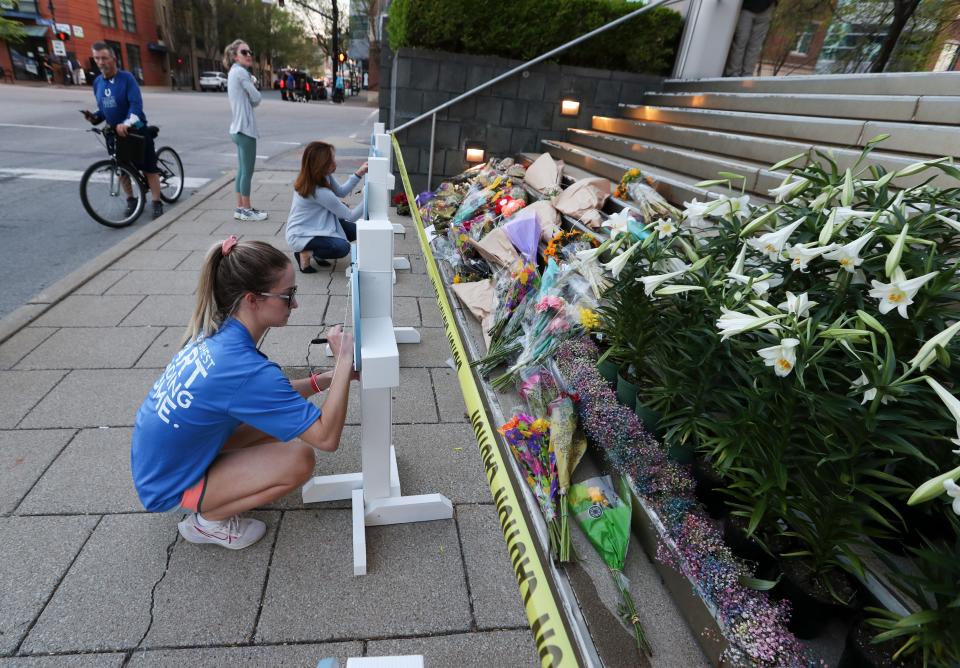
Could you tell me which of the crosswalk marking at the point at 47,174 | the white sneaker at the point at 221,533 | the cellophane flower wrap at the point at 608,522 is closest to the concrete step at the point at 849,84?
the cellophane flower wrap at the point at 608,522

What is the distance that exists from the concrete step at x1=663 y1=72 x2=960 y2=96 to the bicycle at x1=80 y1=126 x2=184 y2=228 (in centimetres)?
647

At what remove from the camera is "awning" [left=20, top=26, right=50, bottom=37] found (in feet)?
97.9

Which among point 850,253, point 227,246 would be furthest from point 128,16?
point 850,253

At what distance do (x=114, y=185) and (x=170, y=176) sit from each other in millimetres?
977

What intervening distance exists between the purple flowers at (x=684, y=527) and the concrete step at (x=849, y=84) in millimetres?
3188

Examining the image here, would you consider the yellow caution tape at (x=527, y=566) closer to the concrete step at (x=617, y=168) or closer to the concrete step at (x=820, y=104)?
the concrete step at (x=617, y=168)

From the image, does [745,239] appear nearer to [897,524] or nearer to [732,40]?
[897,524]

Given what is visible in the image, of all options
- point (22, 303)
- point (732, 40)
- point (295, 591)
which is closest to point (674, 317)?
point (295, 591)

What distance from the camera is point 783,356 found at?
1.37 meters

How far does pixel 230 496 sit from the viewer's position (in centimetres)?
194

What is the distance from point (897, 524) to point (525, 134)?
6365 mm

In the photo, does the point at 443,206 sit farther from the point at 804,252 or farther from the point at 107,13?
the point at 107,13

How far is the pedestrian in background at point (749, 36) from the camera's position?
6.45 metres

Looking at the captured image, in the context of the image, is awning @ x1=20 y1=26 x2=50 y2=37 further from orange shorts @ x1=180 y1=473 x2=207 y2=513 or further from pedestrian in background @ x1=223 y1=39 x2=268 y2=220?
orange shorts @ x1=180 y1=473 x2=207 y2=513
